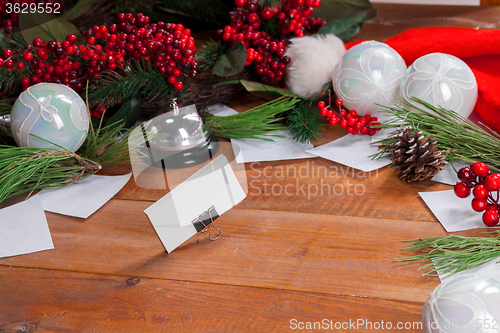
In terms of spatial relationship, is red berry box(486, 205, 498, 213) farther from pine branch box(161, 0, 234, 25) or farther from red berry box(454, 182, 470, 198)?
pine branch box(161, 0, 234, 25)

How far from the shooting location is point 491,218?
44 centimetres

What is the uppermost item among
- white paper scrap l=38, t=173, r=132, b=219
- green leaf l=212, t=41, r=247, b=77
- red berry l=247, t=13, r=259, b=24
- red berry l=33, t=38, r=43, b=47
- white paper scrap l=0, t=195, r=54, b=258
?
red berry l=247, t=13, r=259, b=24

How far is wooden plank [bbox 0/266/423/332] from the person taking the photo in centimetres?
36

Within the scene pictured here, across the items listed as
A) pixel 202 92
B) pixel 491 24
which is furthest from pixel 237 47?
pixel 491 24

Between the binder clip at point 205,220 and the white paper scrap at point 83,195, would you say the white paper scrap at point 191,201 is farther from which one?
the white paper scrap at point 83,195

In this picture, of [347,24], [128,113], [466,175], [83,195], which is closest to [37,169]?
[83,195]

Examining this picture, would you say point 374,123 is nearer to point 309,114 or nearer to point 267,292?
point 309,114

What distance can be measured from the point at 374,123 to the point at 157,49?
1.18 feet

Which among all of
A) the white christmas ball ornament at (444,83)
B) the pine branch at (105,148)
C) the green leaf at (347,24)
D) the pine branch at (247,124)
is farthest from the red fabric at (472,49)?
the pine branch at (105,148)

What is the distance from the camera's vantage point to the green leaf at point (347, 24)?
84cm

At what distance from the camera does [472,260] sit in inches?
15.5

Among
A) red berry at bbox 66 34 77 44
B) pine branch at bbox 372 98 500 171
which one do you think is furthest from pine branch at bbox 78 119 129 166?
pine branch at bbox 372 98 500 171

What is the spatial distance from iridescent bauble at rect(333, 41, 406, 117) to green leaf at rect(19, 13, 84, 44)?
49 cm

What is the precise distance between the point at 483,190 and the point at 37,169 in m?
0.54
